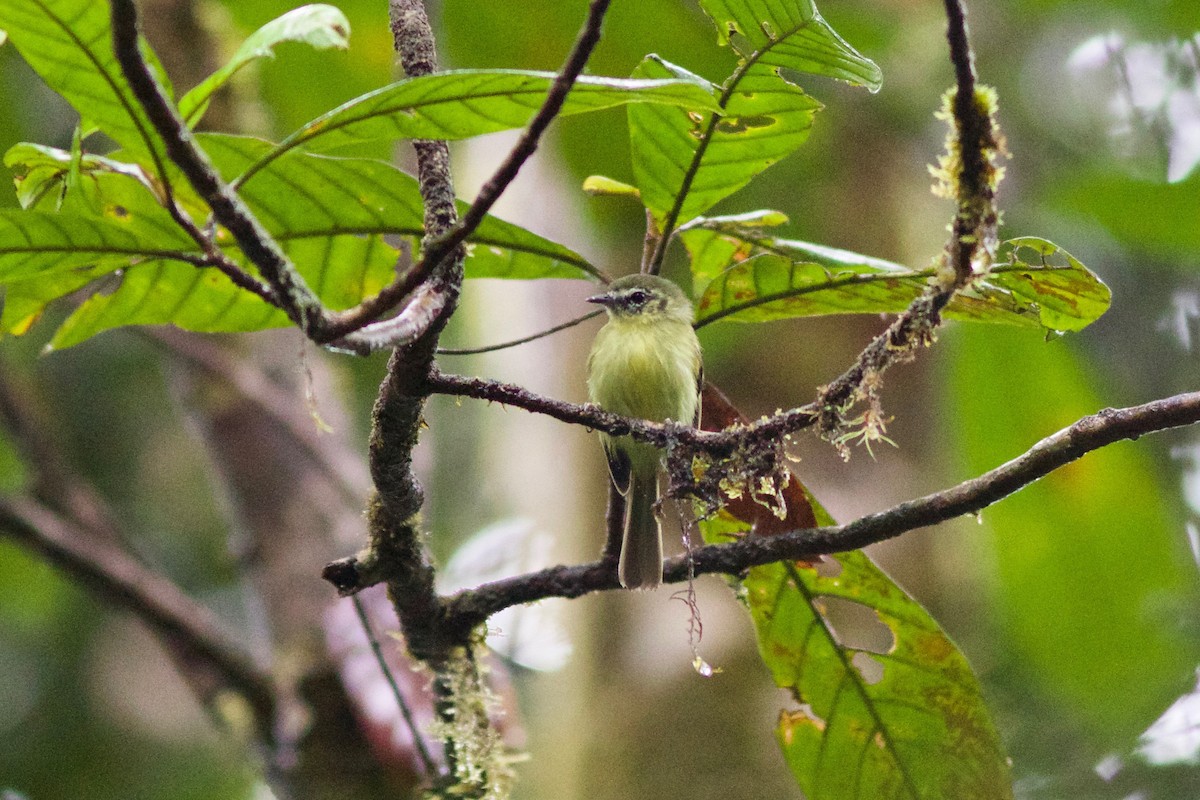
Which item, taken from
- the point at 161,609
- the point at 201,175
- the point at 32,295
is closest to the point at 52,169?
the point at 32,295

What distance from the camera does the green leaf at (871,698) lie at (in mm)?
1993

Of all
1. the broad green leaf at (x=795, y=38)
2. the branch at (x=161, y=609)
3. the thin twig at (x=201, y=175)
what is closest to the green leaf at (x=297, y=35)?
the thin twig at (x=201, y=175)

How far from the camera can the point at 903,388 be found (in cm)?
391

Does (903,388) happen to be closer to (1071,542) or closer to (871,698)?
(1071,542)

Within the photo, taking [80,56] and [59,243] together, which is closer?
[80,56]

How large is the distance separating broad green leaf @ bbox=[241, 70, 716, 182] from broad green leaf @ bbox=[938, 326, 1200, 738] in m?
2.82

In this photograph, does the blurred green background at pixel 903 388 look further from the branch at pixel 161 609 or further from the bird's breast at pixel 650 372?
the bird's breast at pixel 650 372

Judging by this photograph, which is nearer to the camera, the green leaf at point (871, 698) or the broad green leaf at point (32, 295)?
the broad green leaf at point (32, 295)

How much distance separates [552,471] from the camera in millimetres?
4508

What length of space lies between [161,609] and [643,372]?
155 cm

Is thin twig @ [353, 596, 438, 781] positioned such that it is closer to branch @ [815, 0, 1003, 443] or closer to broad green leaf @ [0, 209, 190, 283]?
broad green leaf @ [0, 209, 190, 283]

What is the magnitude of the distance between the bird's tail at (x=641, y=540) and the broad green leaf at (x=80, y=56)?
3.28 ft

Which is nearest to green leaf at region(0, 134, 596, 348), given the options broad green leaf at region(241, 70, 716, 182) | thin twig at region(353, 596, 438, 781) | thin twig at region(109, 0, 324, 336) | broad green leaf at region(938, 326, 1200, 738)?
broad green leaf at region(241, 70, 716, 182)

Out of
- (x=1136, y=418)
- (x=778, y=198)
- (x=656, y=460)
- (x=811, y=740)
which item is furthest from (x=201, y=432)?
(x=1136, y=418)
